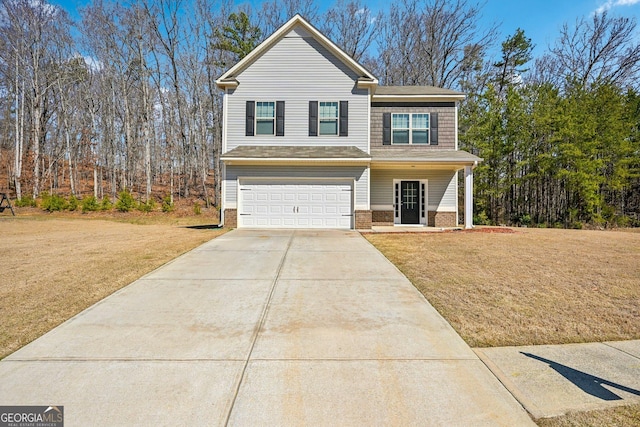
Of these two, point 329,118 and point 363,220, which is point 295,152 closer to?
point 329,118

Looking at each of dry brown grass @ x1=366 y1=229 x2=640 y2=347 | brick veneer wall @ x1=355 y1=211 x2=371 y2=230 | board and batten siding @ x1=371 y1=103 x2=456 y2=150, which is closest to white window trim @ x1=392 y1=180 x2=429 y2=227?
board and batten siding @ x1=371 y1=103 x2=456 y2=150

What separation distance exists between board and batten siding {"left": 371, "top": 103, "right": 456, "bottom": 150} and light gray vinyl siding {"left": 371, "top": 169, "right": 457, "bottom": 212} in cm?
116

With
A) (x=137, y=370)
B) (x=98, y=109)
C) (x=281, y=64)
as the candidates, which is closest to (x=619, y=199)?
(x=281, y=64)

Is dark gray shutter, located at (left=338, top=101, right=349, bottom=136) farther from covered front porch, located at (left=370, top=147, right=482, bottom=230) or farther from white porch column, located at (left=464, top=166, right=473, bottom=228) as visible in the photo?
white porch column, located at (left=464, top=166, right=473, bottom=228)

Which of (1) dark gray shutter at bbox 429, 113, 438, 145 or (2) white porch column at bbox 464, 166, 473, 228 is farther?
(1) dark gray shutter at bbox 429, 113, 438, 145

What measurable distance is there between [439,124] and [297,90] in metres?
6.66

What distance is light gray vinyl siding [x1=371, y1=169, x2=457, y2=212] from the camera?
49.8ft

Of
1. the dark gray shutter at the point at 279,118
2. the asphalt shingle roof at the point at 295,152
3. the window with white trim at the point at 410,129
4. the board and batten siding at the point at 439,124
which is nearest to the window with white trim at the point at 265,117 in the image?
the dark gray shutter at the point at 279,118

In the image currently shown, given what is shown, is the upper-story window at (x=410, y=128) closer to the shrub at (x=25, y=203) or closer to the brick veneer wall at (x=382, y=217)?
the brick veneer wall at (x=382, y=217)

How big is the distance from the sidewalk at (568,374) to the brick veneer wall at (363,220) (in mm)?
10001

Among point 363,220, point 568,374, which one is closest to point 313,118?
point 363,220

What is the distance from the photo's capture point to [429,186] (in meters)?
15.3

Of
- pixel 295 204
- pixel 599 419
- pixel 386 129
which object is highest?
pixel 386 129

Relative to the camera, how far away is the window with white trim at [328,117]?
46.3 ft
